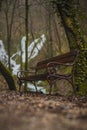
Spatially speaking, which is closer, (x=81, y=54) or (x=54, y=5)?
(x=81, y=54)

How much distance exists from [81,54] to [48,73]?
2486mm

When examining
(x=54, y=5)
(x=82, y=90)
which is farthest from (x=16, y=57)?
(x=82, y=90)

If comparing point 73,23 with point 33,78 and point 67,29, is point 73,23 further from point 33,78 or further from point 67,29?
point 33,78

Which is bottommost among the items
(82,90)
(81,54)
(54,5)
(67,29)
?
(82,90)

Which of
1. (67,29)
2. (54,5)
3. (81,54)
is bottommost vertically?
(81,54)

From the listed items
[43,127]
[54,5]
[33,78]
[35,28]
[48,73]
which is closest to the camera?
[43,127]

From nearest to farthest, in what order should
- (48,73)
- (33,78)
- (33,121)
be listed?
(33,121), (48,73), (33,78)

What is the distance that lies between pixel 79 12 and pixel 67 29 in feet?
3.71

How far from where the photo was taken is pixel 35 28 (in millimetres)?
30000

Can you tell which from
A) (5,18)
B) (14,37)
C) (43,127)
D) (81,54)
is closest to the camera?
(43,127)

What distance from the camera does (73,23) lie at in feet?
41.4

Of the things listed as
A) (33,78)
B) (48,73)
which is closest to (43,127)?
(48,73)

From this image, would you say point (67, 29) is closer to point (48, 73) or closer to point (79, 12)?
point (79, 12)

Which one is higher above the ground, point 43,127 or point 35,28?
point 35,28
